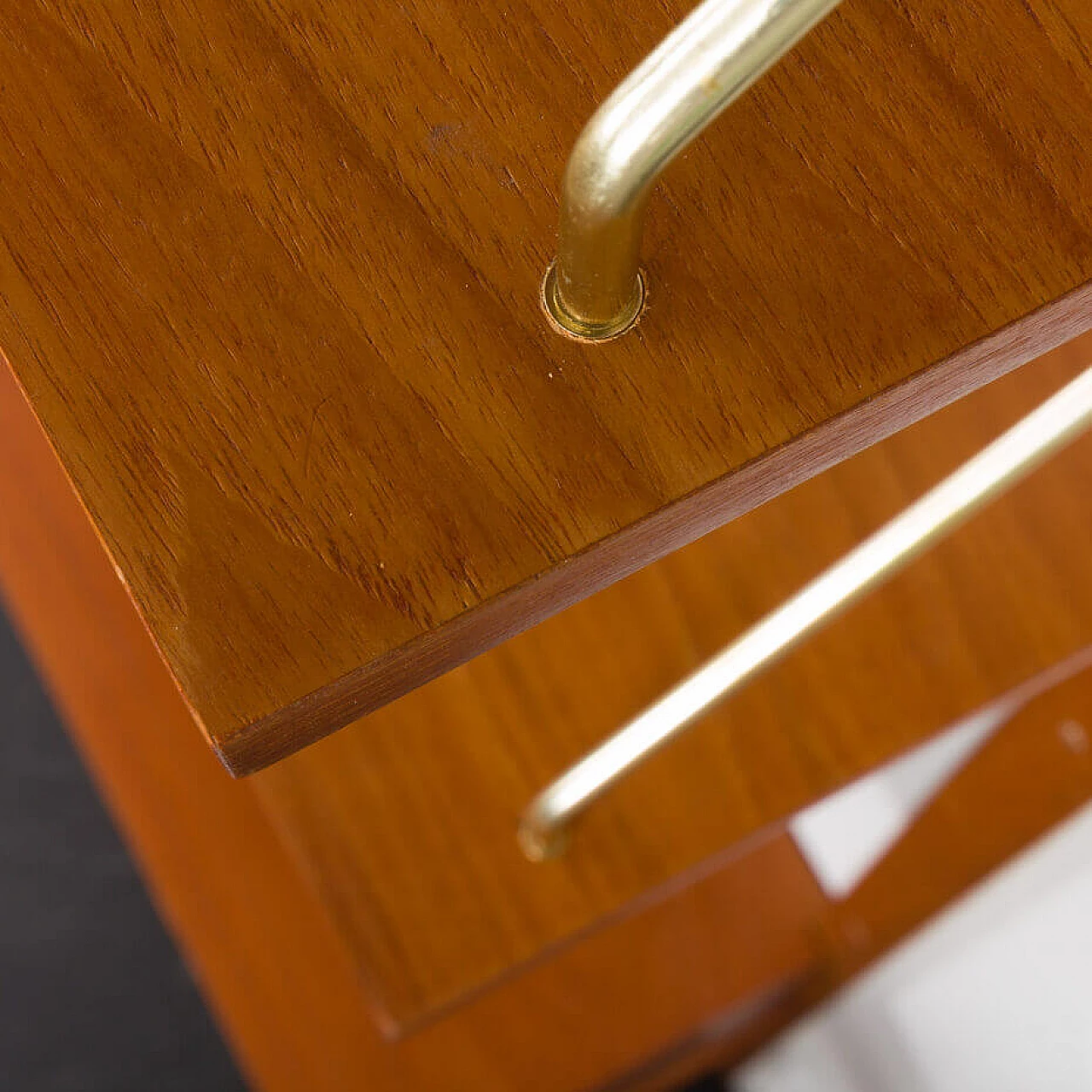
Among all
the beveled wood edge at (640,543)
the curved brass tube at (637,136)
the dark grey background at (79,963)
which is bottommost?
the beveled wood edge at (640,543)

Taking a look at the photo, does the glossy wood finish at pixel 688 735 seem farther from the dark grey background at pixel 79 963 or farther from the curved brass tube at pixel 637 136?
the dark grey background at pixel 79 963

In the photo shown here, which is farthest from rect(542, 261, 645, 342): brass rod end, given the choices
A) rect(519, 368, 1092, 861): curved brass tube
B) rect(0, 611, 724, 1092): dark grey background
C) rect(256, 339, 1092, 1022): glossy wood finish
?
rect(0, 611, 724, 1092): dark grey background

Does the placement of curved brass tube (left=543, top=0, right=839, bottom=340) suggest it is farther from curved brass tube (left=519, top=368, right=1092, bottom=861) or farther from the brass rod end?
curved brass tube (left=519, top=368, right=1092, bottom=861)

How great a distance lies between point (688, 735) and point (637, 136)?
0.47m

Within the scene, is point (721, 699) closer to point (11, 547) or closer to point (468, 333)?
point (468, 333)

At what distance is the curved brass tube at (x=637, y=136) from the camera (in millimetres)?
168

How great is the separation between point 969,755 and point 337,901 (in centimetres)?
39

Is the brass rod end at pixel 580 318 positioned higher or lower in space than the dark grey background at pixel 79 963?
lower

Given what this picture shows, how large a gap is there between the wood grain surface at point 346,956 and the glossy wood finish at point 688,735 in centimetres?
24

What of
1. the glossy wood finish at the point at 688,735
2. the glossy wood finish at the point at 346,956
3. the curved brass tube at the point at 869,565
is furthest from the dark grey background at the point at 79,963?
the curved brass tube at the point at 869,565

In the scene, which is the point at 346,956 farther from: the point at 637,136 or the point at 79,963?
the point at 637,136

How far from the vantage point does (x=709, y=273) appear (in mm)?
232

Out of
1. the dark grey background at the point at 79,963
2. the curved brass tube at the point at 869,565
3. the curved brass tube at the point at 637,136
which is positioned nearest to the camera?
the curved brass tube at the point at 637,136

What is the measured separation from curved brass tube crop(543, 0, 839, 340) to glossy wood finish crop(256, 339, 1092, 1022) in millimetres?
421
